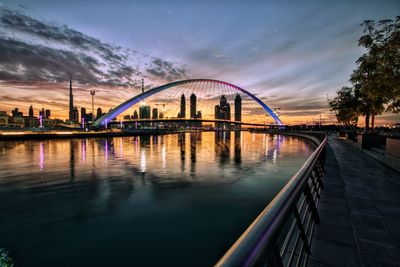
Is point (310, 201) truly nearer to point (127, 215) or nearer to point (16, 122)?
point (127, 215)

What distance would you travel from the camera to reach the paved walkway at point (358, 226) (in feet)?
10.2

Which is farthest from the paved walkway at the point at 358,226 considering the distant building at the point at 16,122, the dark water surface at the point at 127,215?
the distant building at the point at 16,122

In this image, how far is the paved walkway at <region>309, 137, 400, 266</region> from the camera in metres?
3.10

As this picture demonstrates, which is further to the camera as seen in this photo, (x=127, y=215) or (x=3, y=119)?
(x=3, y=119)

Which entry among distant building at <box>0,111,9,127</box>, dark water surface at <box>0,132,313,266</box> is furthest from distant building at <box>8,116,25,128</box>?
dark water surface at <box>0,132,313,266</box>

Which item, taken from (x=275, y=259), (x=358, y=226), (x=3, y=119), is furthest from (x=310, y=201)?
(x=3, y=119)

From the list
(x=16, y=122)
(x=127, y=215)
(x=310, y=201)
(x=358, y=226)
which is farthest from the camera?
(x=16, y=122)

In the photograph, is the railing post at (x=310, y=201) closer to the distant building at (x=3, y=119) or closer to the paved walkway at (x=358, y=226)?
the paved walkway at (x=358, y=226)

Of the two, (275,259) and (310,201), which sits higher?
(275,259)

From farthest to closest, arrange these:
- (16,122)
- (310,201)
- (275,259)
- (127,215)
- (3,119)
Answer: (16,122)
(3,119)
(127,215)
(310,201)
(275,259)

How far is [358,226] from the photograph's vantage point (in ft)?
13.1

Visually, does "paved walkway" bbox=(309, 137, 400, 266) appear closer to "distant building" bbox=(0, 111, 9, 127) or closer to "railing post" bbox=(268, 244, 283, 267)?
"railing post" bbox=(268, 244, 283, 267)

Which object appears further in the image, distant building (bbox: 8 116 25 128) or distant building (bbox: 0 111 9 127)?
distant building (bbox: 8 116 25 128)

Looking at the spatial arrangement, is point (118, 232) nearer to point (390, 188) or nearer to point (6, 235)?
point (6, 235)
